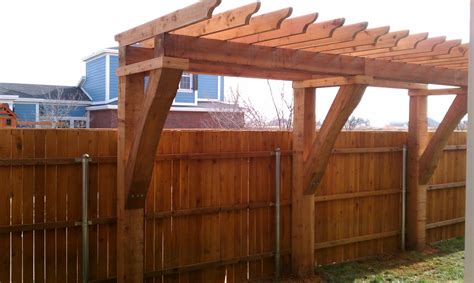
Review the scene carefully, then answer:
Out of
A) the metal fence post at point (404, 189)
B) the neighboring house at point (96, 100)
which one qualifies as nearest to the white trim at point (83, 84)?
the neighboring house at point (96, 100)

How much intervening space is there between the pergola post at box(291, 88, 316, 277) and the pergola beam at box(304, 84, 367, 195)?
0.20 meters

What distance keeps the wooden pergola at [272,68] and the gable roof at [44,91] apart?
14.2m

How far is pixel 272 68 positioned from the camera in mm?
4172

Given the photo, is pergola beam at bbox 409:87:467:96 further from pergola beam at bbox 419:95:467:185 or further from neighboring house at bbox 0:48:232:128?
neighboring house at bbox 0:48:232:128

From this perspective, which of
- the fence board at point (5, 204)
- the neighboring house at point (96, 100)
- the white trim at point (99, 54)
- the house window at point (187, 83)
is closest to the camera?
the fence board at point (5, 204)

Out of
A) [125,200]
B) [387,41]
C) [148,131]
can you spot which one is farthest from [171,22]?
[387,41]

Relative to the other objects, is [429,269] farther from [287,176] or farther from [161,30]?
[161,30]

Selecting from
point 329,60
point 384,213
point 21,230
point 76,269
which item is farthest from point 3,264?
point 384,213

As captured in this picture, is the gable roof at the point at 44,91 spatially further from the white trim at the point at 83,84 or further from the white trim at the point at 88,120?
the white trim at the point at 88,120

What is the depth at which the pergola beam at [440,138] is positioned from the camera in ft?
20.1

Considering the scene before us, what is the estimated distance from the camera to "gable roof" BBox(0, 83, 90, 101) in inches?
693

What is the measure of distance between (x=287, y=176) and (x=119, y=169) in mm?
2181

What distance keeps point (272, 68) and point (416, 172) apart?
3.57m

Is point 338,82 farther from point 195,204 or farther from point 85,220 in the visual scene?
point 85,220
